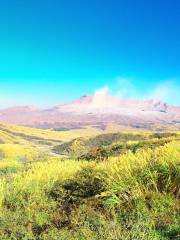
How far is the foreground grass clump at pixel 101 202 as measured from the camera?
12.5 metres


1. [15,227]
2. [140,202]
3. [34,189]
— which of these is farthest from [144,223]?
[34,189]

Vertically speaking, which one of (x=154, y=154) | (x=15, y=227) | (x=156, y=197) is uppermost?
(x=154, y=154)

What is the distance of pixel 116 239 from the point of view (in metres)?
11.1

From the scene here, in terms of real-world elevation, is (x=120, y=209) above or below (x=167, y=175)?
below

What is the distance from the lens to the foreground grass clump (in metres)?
12.5

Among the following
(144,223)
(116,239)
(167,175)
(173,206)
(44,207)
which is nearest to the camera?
(116,239)

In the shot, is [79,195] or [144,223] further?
[79,195]

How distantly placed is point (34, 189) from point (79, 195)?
2.04 metres

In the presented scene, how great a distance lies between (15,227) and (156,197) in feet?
15.7

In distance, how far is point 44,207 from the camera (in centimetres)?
1669

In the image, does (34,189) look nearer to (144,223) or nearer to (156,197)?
(156,197)

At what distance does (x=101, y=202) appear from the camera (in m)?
15.7

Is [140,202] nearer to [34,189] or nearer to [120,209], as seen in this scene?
[120,209]

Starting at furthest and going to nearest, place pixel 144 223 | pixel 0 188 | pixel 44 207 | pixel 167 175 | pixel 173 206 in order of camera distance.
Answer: pixel 0 188
pixel 44 207
pixel 167 175
pixel 173 206
pixel 144 223
